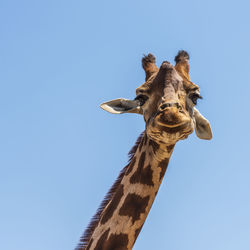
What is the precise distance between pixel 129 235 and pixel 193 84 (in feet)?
7.00

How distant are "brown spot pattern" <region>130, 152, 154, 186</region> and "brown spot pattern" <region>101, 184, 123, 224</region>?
0.22 m

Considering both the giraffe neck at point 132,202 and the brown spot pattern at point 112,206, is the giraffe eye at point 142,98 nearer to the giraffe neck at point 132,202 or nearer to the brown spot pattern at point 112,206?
the giraffe neck at point 132,202

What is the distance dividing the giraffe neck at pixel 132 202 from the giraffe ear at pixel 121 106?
34.9 inches

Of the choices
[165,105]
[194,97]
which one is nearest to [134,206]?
[165,105]

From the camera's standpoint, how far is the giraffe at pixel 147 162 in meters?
4.35

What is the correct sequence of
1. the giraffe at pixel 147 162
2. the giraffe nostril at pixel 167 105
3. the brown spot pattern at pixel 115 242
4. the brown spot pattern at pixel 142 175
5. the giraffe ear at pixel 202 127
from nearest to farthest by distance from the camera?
1. the giraffe nostril at pixel 167 105
2. the giraffe at pixel 147 162
3. the brown spot pattern at pixel 115 242
4. the brown spot pattern at pixel 142 175
5. the giraffe ear at pixel 202 127

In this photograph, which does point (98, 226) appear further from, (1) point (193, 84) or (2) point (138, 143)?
(1) point (193, 84)

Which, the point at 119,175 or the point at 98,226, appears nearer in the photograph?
the point at 98,226

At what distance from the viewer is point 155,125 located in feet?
14.3

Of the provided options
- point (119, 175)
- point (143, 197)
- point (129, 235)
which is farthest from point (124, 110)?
point (129, 235)

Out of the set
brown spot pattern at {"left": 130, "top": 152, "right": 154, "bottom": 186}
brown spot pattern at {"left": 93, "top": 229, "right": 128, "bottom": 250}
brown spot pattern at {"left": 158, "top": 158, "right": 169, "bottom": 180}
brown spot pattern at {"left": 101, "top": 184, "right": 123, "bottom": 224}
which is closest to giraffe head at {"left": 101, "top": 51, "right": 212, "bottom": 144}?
brown spot pattern at {"left": 158, "top": 158, "right": 169, "bottom": 180}

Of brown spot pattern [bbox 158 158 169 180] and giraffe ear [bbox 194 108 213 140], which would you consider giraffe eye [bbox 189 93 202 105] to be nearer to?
giraffe ear [bbox 194 108 213 140]

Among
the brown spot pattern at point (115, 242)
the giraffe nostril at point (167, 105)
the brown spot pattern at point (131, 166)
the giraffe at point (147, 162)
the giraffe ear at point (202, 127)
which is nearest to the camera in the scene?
the giraffe nostril at point (167, 105)

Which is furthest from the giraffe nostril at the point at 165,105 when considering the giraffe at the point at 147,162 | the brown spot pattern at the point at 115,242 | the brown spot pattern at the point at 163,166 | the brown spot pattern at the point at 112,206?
the brown spot pattern at the point at 115,242
